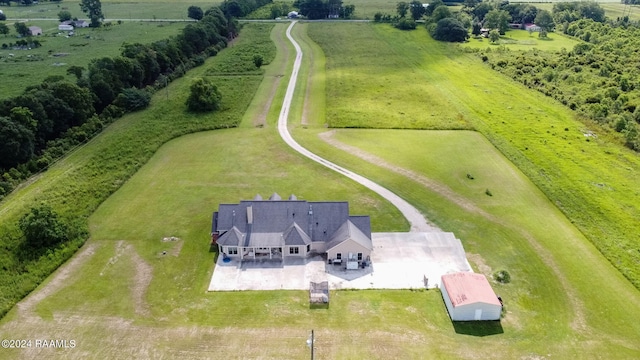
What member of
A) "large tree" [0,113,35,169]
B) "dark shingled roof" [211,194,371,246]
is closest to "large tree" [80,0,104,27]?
"large tree" [0,113,35,169]

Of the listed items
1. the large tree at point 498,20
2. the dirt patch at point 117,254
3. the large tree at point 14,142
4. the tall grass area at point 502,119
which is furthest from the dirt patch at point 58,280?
the large tree at point 498,20

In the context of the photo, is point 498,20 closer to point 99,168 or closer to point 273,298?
point 99,168

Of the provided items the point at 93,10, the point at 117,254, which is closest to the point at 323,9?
the point at 93,10

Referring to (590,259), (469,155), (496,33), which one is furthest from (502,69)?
(590,259)

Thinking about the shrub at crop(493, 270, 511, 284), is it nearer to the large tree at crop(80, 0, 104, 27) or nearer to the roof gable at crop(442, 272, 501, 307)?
the roof gable at crop(442, 272, 501, 307)

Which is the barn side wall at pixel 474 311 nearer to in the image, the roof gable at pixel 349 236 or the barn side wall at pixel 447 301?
the barn side wall at pixel 447 301

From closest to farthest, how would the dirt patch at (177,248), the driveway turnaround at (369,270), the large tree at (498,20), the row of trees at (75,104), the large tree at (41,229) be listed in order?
the driveway turnaround at (369,270)
the large tree at (41,229)
the dirt patch at (177,248)
the row of trees at (75,104)
the large tree at (498,20)

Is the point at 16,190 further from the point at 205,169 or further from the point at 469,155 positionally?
the point at 469,155
